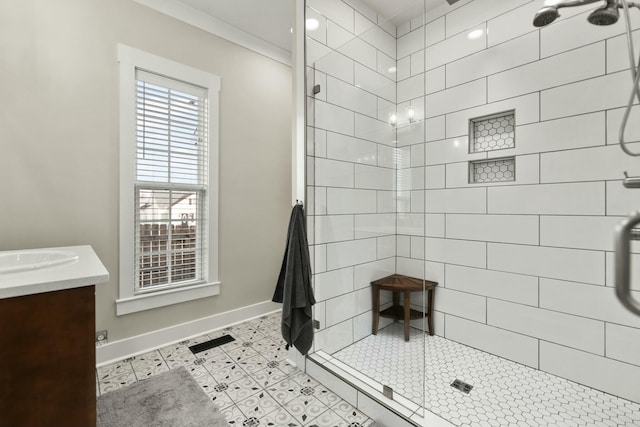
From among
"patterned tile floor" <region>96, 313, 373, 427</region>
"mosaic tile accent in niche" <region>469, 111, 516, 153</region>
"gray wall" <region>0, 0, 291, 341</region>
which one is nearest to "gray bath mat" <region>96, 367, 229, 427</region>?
"patterned tile floor" <region>96, 313, 373, 427</region>

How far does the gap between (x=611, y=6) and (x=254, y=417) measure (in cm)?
256

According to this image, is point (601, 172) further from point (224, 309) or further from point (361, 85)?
point (224, 309)

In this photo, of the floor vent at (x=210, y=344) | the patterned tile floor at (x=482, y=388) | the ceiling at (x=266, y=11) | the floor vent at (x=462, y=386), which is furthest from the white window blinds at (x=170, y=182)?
the floor vent at (x=462, y=386)

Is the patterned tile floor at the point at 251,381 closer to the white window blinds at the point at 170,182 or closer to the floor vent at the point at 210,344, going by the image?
the floor vent at the point at 210,344

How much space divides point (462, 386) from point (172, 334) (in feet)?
7.01

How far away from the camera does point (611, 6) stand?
48.9 inches

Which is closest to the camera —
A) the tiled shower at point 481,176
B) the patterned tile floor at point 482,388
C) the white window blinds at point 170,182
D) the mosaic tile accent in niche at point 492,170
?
the patterned tile floor at point 482,388

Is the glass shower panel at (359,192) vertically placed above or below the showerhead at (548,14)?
below

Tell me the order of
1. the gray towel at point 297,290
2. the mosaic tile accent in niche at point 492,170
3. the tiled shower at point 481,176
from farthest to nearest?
the mosaic tile accent in niche at point 492,170 < the gray towel at point 297,290 < the tiled shower at point 481,176

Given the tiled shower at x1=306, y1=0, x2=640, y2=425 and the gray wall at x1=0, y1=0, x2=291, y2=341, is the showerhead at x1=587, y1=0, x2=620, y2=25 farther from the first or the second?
the gray wall at x1=0, y1=0, x2=291, y2=341

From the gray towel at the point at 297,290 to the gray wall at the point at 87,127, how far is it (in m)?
1.04

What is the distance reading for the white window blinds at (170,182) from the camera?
2.22 meters

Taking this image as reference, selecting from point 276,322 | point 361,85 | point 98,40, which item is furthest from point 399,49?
point 276,322

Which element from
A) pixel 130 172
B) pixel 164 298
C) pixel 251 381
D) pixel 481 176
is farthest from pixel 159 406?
pixel 481 176
